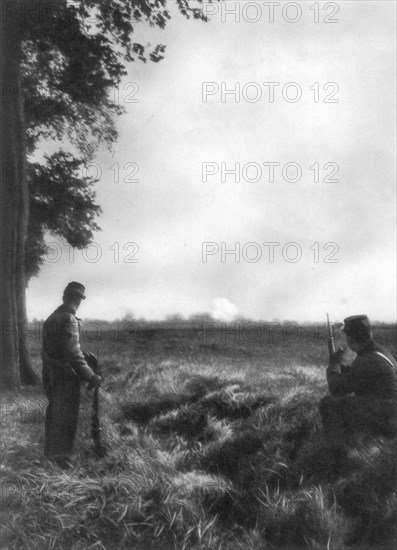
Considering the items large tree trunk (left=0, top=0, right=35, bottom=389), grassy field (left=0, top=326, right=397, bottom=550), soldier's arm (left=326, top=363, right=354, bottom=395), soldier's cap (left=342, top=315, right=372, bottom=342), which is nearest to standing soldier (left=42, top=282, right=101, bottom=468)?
grassy field (left=0, top=326, right=397, bottom=550)

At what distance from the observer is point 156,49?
5227 millimetres

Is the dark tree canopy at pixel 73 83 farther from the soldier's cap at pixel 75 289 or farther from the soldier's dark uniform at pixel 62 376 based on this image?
the soldier's dark uniform at pixel 62 376

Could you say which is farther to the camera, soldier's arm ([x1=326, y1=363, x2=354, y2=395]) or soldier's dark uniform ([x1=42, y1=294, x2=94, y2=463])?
soldier's dark uniform ([x1=42, y1=294, x2=94, y2=463])

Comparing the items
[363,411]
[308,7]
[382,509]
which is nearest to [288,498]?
[382,509]

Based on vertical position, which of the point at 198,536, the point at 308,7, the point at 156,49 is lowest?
the point at 198,536

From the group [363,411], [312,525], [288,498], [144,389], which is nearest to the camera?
[312,525]

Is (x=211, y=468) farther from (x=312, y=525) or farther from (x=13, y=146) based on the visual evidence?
(x=13, y=146)

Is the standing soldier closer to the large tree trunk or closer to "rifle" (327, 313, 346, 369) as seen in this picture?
the large tree trunk

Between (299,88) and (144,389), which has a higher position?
(299,88)

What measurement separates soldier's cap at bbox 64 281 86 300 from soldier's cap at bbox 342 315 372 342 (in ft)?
7.69

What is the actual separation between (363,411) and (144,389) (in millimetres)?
1908

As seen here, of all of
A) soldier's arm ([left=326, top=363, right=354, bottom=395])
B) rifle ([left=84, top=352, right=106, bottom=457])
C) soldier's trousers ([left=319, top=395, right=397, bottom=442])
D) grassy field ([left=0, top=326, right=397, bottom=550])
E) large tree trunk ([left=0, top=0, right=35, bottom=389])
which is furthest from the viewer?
large tree trunk ([left=0, top=0, right=35, bottom=389])

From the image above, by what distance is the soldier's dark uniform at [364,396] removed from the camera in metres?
4.21

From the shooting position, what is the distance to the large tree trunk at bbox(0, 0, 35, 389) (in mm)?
5211
